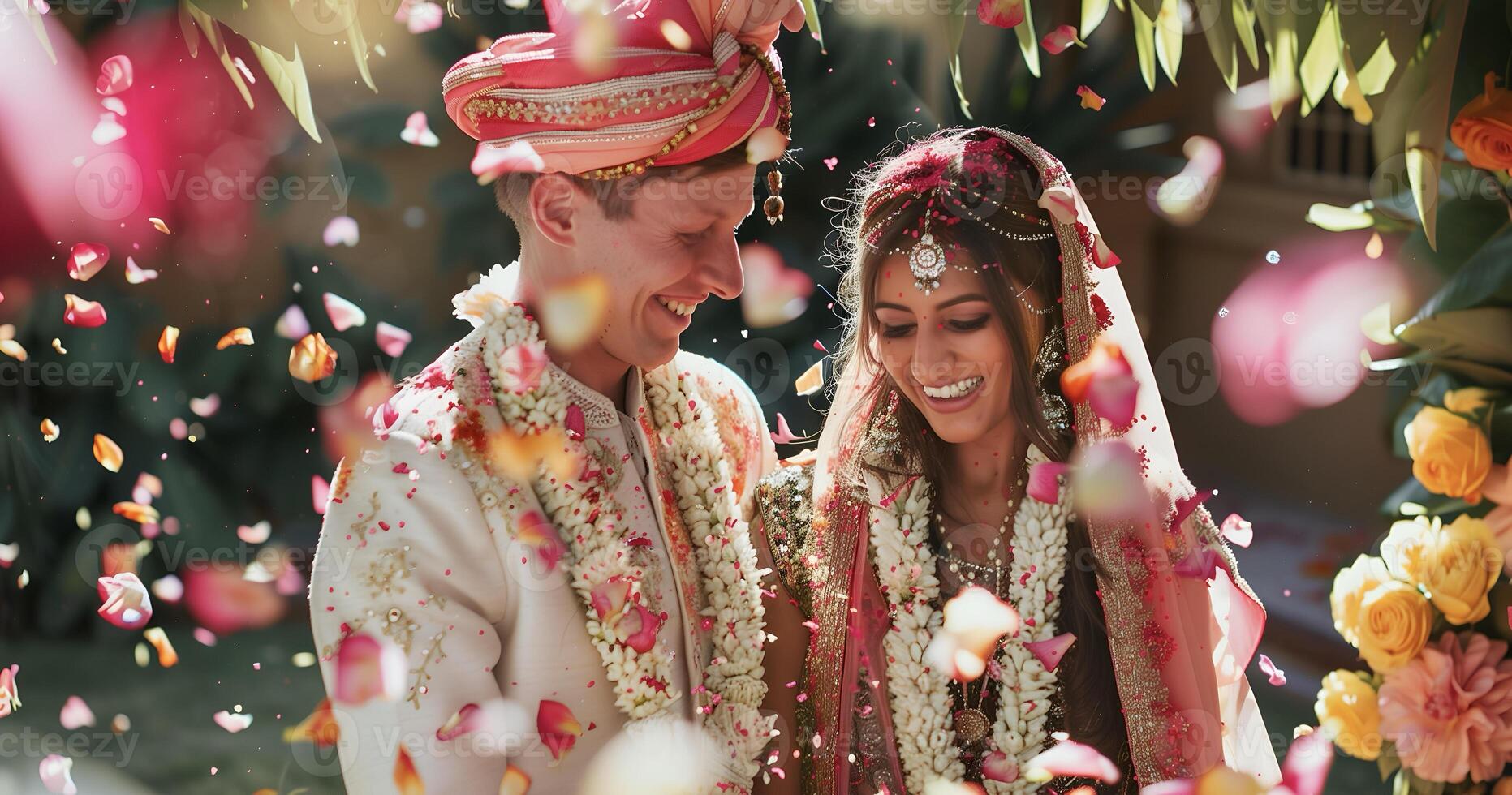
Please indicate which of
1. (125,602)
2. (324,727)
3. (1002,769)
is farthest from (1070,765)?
(125,602)

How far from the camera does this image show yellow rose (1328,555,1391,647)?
287 centimetres

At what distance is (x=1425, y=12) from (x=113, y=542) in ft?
17.9

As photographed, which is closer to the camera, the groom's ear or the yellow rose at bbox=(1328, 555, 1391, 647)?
the groom's ear

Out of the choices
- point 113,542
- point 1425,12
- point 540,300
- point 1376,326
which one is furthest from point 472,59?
point 113,542

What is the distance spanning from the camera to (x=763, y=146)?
2359 millimetres

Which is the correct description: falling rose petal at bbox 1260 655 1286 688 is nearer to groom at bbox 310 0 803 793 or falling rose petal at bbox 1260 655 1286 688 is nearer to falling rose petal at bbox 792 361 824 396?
groom at bbox 310 0 803 793

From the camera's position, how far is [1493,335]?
104 inches

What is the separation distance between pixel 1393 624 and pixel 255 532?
338cm

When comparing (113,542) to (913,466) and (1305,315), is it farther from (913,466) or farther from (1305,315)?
(1305,315)

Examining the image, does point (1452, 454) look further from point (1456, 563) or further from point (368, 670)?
point (368, 670)

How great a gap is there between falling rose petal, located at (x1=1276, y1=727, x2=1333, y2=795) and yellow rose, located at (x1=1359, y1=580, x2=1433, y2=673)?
9.4 inches
